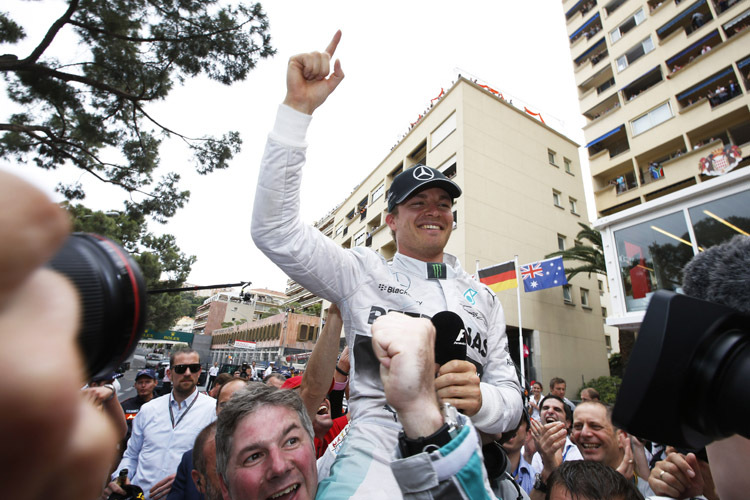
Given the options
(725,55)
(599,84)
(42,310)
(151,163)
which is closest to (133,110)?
(151,163)

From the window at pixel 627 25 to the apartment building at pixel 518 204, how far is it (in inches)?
265

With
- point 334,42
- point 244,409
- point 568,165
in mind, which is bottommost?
point 244,409

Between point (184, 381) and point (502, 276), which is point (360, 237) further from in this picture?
point (184, 381)

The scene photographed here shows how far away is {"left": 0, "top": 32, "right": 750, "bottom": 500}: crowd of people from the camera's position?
0.37 meters

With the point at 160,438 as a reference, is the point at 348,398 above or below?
above

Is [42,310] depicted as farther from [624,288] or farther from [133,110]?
[624,288]

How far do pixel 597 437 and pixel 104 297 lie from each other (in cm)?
406

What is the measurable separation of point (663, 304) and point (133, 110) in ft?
31.1

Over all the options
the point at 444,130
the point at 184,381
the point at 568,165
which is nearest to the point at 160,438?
the point at 184,381

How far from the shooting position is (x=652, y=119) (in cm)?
2102

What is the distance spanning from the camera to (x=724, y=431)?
0.84m

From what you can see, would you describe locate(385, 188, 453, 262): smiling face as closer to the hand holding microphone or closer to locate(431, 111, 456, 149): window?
the hand holding microphone

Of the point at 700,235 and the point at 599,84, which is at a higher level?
the point at 599,84

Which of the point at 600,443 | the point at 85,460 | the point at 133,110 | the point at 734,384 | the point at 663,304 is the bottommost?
the point at 600,443
